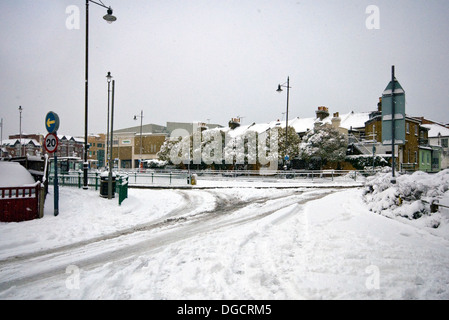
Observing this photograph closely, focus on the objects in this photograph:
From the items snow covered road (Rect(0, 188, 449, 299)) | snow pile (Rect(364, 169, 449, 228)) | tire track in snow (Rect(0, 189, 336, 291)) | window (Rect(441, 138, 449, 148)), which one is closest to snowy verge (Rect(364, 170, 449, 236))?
snow pile (Rect(364, 169, 449, 228))

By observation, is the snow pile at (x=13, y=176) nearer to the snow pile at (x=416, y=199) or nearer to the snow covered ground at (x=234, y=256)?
the snow covered ground at (x=234, y=256)

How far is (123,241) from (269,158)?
31744 mm

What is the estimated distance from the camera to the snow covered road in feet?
12.7

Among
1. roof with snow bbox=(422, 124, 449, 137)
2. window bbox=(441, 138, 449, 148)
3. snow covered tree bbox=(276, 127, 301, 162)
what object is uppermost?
roof with snow bbox=(422, 124, 449, 137)

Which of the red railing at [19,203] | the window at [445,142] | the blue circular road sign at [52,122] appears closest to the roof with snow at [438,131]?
the window at [445,142]

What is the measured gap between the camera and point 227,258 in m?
5.19

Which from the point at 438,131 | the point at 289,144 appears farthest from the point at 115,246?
the point at 438,131

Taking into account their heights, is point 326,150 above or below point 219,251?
above

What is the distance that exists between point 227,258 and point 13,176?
866 cm

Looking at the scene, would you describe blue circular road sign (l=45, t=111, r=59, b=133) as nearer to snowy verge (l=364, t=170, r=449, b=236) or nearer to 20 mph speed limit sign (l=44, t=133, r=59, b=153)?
20 mph speed limit sign (l=44, t=133, r=59, b=153)

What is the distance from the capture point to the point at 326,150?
33938 mm

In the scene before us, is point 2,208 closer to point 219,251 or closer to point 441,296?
point 219,251

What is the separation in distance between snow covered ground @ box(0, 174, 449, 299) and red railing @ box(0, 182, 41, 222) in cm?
41

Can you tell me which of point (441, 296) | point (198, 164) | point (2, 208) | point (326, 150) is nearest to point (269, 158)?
point (326, 150)
